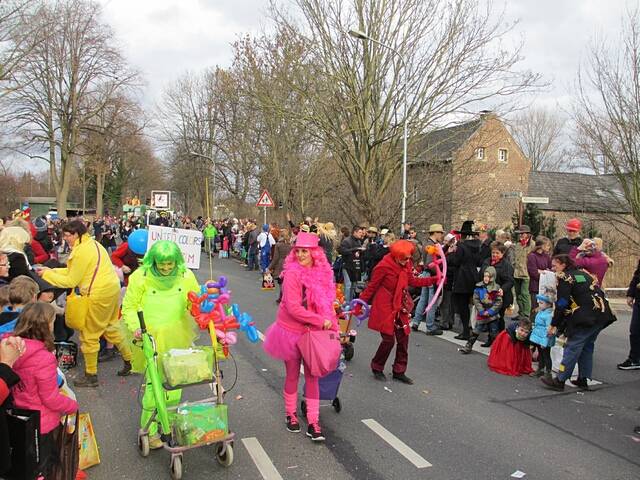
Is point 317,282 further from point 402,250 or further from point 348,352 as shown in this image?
point 348,352

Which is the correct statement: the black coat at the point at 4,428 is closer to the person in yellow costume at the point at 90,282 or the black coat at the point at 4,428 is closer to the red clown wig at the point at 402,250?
the person in yellow costume at the point at 90,282

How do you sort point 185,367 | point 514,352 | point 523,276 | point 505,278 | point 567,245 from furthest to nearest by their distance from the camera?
point 523,276 < point 567,245 < point 505,278 < point 514,352 < point 185,367

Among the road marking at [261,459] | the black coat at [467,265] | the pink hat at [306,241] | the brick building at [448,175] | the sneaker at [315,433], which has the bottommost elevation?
the road marking at [261,459]

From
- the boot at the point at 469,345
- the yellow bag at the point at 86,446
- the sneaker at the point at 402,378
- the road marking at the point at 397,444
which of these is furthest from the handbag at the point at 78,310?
the boot at the point at 469,345

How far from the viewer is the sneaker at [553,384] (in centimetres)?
622

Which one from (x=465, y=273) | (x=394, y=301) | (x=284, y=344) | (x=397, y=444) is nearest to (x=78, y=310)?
(x=284, y=344)

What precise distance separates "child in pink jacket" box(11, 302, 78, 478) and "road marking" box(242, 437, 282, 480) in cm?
147

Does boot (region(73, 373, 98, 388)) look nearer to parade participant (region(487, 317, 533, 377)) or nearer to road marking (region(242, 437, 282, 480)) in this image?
road marking (region(242, 437, 282, 480))

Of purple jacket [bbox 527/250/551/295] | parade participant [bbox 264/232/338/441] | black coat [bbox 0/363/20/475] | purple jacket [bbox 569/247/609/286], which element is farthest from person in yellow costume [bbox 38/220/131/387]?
purple jacket [bbox 527/250/551/295]

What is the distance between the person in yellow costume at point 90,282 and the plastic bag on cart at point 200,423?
2536mm

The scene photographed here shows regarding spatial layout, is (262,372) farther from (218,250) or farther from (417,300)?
(218,250)

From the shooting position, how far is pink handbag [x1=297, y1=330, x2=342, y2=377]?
447 cm

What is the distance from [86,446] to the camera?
3.99 metres

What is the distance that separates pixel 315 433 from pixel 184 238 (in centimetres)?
269
